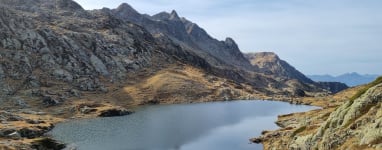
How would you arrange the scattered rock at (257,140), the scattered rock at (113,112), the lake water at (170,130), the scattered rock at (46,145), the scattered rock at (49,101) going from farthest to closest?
the scattered rock at (49,101) < the scattered rock at (113,112) < the scattered rock at (257,140) < the lake water at (170,130) < the scattered rock at (46,145)

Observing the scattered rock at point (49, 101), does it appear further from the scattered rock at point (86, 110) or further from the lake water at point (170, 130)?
the lake water at point (170, 130)

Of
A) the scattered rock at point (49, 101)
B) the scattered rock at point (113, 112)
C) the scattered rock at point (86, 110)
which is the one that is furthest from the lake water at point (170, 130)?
the scattered rock at point (49, 101)

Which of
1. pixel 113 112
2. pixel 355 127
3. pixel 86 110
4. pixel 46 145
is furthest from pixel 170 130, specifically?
pixel 355 127

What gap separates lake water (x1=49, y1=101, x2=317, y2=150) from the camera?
11262cm

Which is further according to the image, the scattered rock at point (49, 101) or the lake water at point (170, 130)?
the scattered rock at point (49, 101)

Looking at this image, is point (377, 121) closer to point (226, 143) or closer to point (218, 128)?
point (226, 143)

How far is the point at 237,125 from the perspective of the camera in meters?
151

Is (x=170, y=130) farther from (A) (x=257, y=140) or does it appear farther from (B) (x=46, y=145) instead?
(B) (x=46, y=145)

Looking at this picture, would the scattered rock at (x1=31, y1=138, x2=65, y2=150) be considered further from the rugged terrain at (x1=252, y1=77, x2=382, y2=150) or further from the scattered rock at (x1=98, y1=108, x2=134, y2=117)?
the scattered rock at (x1=98, y1=108, x2=134, y2=117)

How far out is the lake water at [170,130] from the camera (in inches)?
4434

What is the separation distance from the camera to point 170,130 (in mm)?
139000

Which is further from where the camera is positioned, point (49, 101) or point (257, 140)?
point (49, 101)

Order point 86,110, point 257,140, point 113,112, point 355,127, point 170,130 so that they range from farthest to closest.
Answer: point 86,110, point 113,112, point 170,130, point 257,140, point 355,127

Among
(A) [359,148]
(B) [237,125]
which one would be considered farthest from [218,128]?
(A) [359,148]
